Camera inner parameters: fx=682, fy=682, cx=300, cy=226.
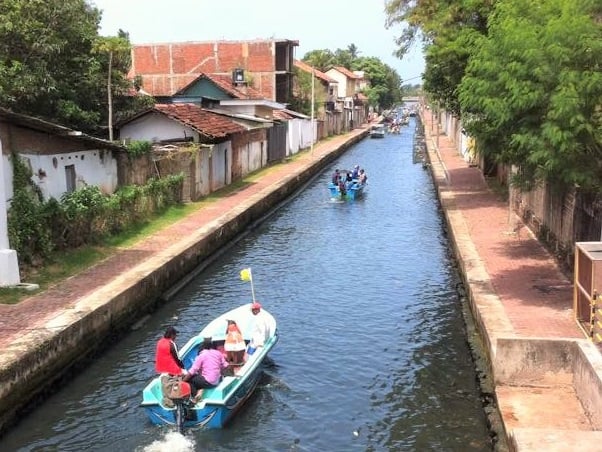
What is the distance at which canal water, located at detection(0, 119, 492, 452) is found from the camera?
10.6 meters

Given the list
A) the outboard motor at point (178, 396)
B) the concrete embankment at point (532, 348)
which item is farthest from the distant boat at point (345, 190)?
the outboard motor at point (178, 396)

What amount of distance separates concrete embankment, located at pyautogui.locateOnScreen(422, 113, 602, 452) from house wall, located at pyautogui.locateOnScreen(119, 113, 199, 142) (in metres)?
13.8

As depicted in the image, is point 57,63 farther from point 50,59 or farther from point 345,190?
point 345,190

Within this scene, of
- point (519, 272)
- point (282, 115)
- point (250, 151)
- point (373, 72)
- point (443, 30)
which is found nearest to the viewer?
point (519, 272)

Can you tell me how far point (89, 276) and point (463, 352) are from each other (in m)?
8.87

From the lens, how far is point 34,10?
2491cm

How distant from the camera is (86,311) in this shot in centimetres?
1359

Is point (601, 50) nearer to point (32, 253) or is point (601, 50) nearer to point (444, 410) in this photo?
point (444, 410)

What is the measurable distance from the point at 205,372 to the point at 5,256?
6151 millimetres

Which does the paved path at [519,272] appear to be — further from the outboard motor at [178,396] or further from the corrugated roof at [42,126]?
the corrugated roof at [42,126]

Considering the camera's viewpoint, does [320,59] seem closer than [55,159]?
No

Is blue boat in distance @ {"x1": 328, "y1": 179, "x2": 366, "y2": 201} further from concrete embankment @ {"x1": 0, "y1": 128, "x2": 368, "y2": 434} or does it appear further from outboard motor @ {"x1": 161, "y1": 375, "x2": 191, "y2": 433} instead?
outboard motor @ {"x1": 161, "y1": 375, "x2": 191, "y2": 433}

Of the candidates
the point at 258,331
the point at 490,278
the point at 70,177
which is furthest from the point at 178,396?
the point at 70,177

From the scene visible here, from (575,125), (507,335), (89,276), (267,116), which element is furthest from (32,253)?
(267,116)
